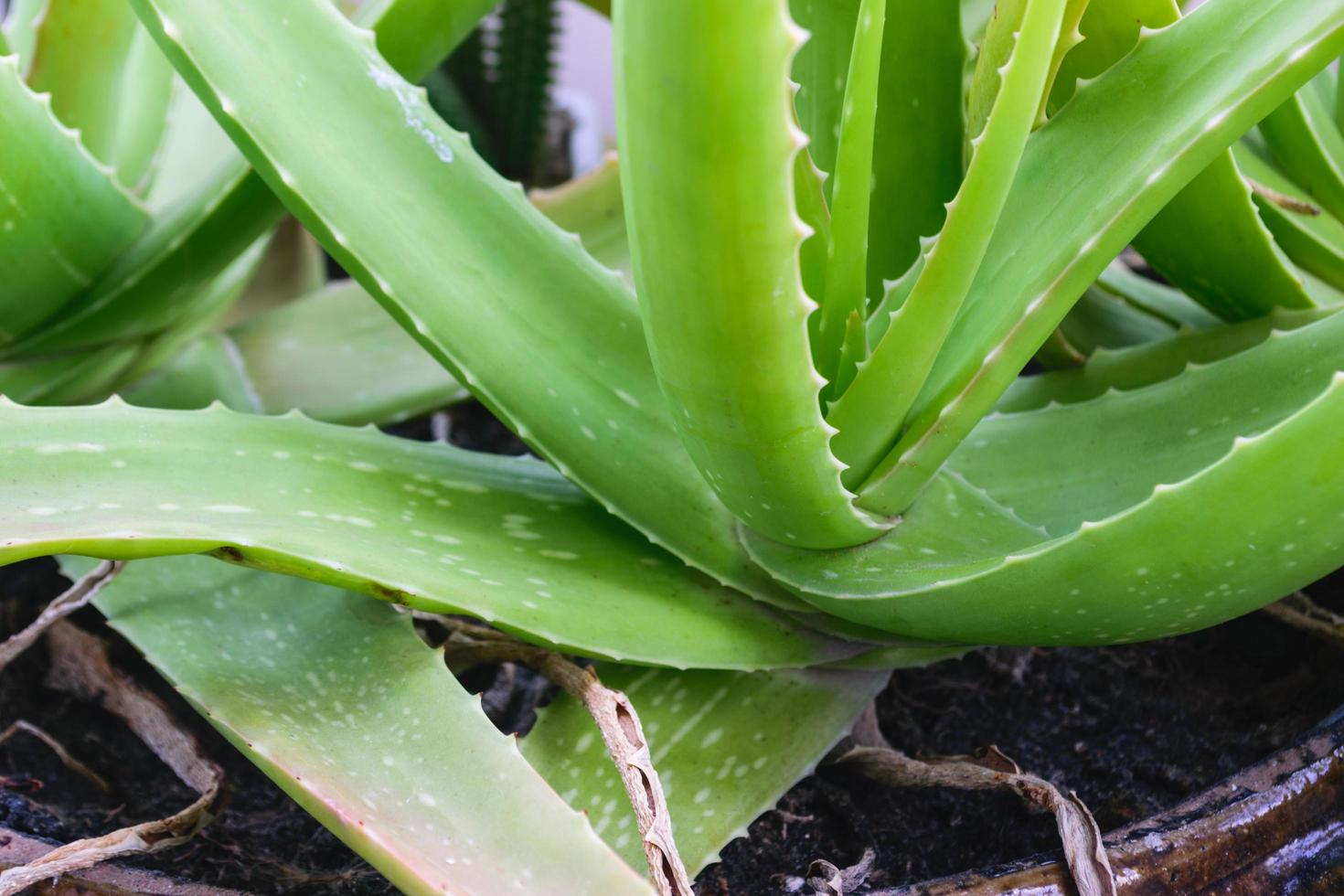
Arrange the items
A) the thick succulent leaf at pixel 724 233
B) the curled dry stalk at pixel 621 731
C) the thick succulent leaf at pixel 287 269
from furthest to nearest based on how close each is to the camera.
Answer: the thick succulent leaf at pixel 287 269 < the curled dry stalk at pixel 621 731 < the thick succulent leaf at pixel 724 233

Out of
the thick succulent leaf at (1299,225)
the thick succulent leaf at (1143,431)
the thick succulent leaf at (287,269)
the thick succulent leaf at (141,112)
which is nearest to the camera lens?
the thick succulent leaf at (1143,431)

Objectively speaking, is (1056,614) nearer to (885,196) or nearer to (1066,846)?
(1066,846)

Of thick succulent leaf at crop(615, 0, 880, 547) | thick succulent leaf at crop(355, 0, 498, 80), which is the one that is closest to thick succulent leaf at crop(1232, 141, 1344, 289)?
thick succulent leaf at crop(615, 0, 880, 547)

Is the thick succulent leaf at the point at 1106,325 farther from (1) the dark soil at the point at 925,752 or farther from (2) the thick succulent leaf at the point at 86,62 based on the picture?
(2) the thick succulent leaf at the point at 86,62

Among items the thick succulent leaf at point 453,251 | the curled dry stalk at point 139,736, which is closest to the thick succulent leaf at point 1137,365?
the thick succulent leaf at point 453,251

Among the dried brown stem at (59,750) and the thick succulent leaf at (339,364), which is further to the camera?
the thick succulent leaf at (339,364)

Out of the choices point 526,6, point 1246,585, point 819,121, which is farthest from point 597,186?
point 1246,585
